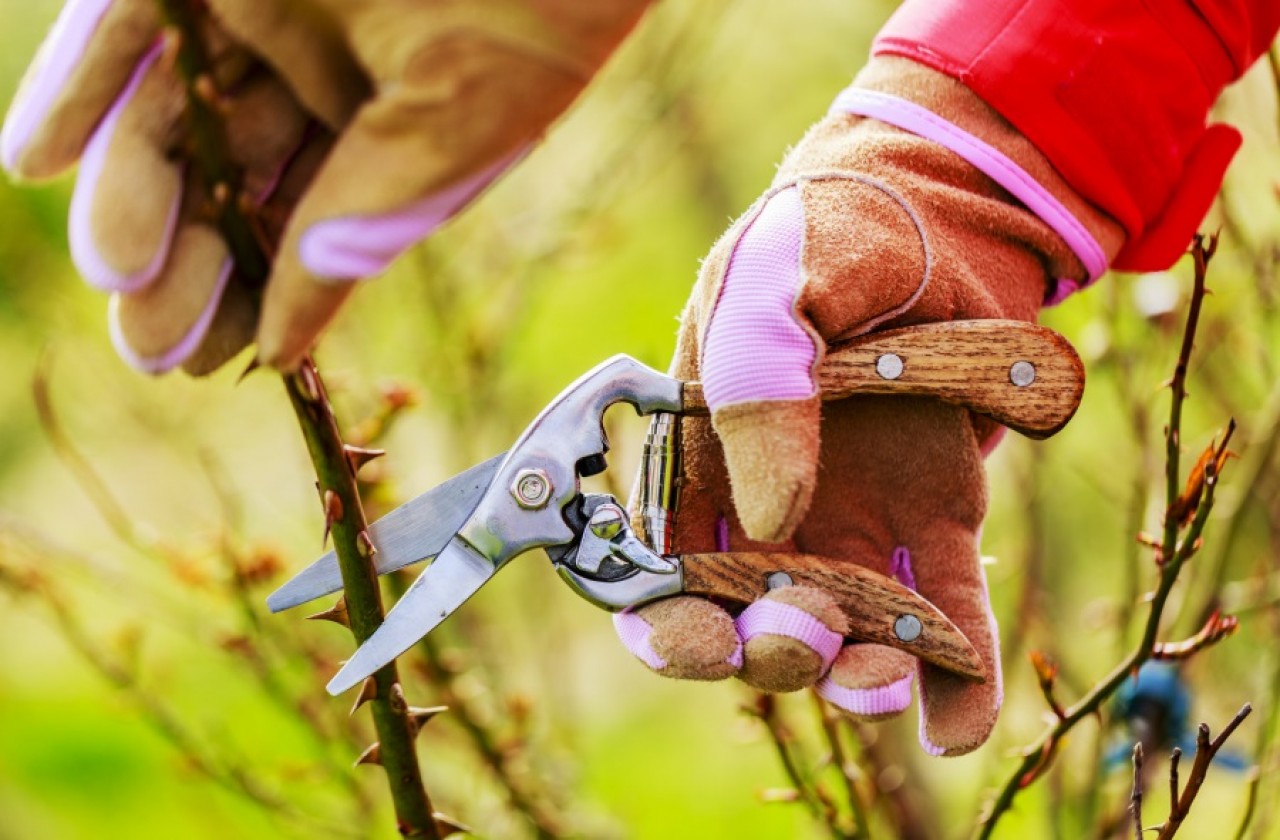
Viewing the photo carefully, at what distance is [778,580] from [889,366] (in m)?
0.18

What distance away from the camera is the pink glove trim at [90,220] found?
74 centimetres

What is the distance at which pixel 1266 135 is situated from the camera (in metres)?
1.96

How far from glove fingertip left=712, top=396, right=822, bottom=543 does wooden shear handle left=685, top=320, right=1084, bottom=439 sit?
0.30 feet

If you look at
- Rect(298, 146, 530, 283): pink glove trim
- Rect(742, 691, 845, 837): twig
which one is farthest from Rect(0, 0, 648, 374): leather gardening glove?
Rect(742, 691, 845, 837): twig

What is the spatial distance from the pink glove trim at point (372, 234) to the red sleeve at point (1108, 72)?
0.44 metres

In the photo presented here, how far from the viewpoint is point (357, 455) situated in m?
0.92

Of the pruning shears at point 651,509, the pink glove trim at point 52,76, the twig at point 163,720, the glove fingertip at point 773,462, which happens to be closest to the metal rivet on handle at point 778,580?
the pruning shears at point 651,509

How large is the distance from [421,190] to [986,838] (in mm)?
A: 804

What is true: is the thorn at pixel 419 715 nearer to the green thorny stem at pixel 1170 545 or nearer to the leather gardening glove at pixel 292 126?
the leather gardening glove at pixel 292 126

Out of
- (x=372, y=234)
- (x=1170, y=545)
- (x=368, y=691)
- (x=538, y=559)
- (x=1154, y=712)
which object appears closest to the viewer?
(x=372, y=234)

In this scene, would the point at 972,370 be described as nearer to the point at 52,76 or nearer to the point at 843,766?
the point at 843,766

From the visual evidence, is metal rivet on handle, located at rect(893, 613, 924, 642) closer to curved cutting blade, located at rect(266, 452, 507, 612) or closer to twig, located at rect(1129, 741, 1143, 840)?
twig, located at rect(1129, 741, 1143, 840)

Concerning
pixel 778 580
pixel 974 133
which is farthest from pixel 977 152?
pixel 778 580

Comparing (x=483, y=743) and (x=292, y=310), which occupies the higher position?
(x=292, y=310)
